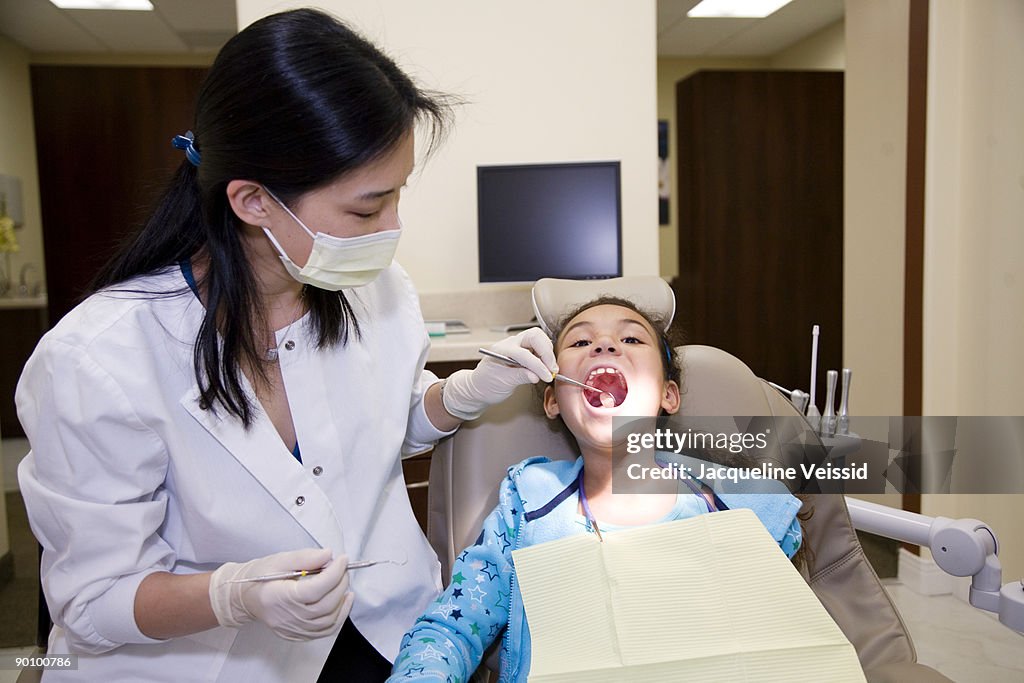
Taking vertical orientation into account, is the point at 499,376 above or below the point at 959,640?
above

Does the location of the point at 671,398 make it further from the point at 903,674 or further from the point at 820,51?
the point at 820,51

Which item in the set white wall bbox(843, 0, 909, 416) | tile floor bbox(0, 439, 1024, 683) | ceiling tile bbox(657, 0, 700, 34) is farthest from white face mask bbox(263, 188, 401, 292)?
ceiling tile bbox(657, 0, 700, 34)

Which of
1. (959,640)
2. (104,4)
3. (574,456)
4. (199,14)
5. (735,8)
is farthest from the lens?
(735,8)

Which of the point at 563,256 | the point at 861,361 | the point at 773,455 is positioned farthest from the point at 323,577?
the point at 861,361

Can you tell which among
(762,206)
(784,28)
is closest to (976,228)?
(762,206)

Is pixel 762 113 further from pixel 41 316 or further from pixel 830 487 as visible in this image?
pixel 41 316

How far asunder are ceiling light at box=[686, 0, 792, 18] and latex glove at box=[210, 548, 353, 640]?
425 centimetres

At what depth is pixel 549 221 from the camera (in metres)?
2.62

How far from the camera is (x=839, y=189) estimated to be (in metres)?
4.72

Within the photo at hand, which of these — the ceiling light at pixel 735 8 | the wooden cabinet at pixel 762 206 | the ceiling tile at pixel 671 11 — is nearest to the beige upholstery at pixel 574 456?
the wooden cabinet at pixel 762 206

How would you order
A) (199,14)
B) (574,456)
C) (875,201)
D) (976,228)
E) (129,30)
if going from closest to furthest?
1. (574,456)
2. (976,228)
3. (875,201)
4. (199,14)
5. (129,30)

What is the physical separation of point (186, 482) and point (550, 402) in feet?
1.90

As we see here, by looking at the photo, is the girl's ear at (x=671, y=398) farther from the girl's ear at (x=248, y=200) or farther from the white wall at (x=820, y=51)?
the white wall at (x=820, y=51)

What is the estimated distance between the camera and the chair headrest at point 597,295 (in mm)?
1441
